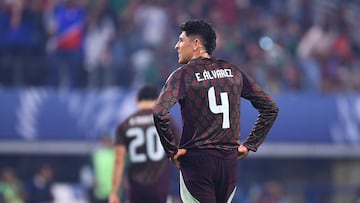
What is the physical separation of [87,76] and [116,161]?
7.97 meters

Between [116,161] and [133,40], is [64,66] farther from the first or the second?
[116,161]

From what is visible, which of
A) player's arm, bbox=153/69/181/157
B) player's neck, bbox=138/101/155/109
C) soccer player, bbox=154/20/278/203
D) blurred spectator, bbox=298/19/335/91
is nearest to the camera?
player's arm, bbox=153/69/181/157

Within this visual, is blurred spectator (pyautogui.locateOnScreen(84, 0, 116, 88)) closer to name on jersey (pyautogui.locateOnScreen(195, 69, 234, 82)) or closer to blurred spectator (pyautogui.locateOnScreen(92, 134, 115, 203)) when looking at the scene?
blurred spectator (pyautogui.locateOnScreen(92, 134, 115, 203))

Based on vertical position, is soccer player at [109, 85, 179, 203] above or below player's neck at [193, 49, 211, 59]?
below

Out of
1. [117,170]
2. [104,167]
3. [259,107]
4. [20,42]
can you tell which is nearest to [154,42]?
[20,42]

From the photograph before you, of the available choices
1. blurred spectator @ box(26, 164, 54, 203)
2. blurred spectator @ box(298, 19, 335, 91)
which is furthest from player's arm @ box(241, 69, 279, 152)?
blurred spectator @ box(298, 19, 335, 91)

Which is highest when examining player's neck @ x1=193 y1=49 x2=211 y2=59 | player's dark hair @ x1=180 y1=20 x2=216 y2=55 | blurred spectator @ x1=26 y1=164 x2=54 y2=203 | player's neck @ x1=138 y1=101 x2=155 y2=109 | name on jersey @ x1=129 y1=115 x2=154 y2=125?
player's dark hair @ x1=180 y1=20 x2=216 y2=55

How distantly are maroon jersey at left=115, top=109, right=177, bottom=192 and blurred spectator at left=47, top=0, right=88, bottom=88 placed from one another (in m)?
7.76

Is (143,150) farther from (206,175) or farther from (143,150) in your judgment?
(206,175)

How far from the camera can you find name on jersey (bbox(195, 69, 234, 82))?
9148 mm

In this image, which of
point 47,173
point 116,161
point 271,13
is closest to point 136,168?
point 116,161

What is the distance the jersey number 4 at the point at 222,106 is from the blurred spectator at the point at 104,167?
30.3 ft

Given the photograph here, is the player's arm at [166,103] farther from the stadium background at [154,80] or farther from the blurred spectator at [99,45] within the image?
the blurred spectator at [99,45]

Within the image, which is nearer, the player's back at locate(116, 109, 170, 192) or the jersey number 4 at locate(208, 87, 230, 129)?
the jersey number 4 at locate(208, 87, 230, 129)
